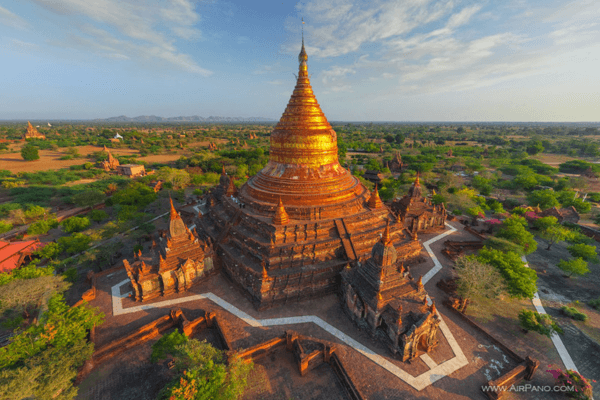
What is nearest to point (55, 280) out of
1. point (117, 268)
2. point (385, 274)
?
point (117, 268)

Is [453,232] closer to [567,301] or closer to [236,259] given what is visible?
[567,301]

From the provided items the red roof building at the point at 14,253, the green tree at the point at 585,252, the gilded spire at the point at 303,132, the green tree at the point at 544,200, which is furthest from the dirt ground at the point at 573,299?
the red roof building at the point at 14,253

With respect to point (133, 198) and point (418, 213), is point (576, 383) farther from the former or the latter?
point (133, 198)

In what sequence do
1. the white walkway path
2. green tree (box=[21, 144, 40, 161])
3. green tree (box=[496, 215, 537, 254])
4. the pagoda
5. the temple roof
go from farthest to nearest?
green tree (box=[21, 144, 40, 161])
green tree (box=[496, 215, 537, 254])
the temple roof
the pagoda
the white walkway path

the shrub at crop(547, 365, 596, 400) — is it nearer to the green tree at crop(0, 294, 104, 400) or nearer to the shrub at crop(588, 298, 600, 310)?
the shrub at crop(588, 298, 600, 310)

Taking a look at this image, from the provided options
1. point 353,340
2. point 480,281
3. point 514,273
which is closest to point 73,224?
point 353,340

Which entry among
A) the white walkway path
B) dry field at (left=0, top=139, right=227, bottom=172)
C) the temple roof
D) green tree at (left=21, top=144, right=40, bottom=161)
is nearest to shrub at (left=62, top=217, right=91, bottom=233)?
the white walkway path
